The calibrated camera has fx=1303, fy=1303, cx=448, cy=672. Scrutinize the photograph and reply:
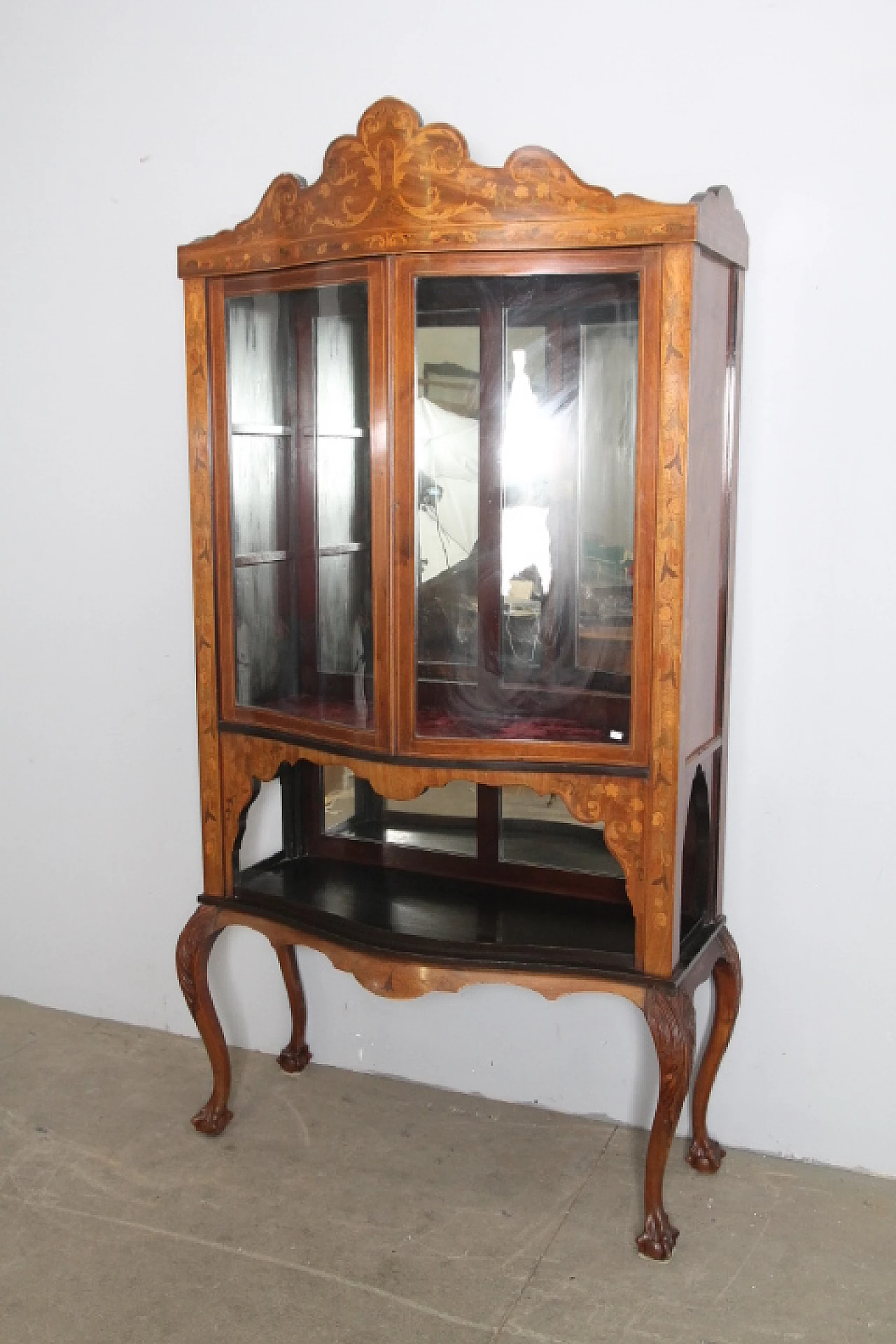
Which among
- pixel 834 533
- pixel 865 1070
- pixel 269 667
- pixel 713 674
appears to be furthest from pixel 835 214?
pixel 865 1070

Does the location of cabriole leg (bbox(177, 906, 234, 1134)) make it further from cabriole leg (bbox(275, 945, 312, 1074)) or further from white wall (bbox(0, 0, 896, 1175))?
white wall (bbox(0, 0, 896, 1175))

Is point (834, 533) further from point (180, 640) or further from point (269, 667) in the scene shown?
point (180, 640)

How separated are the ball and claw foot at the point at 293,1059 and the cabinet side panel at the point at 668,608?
44.2 inches

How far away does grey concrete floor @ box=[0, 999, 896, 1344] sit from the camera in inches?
85.4

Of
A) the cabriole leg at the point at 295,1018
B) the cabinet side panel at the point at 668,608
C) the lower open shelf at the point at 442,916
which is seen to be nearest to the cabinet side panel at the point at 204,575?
the lower open shelf at the point at 442,916

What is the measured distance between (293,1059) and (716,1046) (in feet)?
3.35

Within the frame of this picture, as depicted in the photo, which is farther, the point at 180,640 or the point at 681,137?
the point at 180,640

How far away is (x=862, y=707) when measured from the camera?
247 centimetres

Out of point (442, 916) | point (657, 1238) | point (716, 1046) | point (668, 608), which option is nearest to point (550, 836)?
point (442, 916)

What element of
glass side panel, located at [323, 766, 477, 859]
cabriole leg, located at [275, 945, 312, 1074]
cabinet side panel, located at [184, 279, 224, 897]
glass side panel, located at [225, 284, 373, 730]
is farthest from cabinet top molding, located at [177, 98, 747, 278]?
cabriole leg, located at [275, 945, 312, 1074]

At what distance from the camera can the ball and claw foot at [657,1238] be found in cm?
232

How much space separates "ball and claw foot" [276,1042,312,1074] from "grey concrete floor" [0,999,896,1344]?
27 millimetres

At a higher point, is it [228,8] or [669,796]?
[228,8]

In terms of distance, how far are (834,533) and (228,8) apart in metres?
1.69
